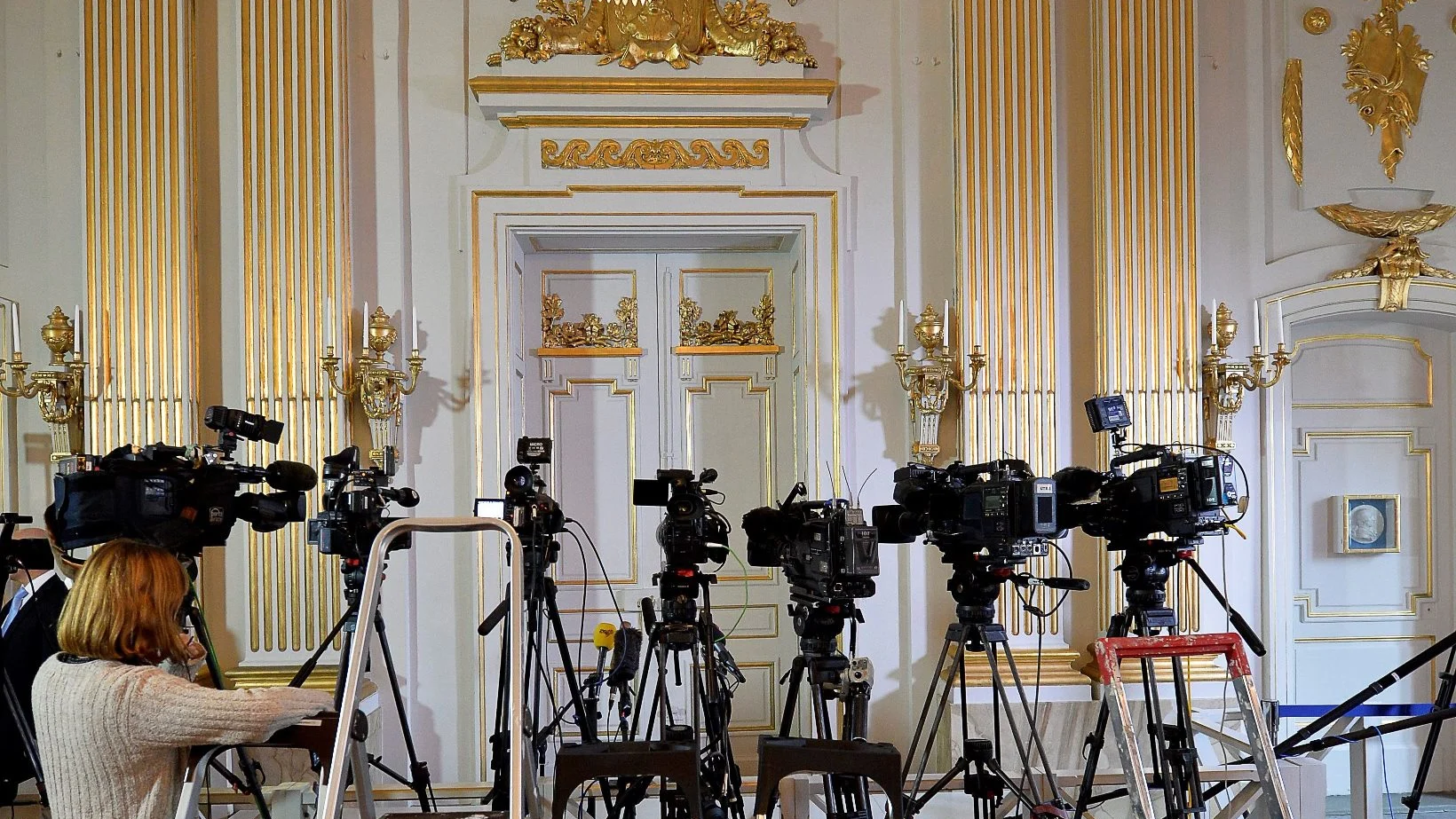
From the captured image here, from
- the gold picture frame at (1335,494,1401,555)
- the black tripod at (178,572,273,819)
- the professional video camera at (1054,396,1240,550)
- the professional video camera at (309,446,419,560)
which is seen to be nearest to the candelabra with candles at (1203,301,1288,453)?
the gold picture frame at (1335,494,1401,555)

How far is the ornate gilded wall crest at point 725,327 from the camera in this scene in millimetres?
5004

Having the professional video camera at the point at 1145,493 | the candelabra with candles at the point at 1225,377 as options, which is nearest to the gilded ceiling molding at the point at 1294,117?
the candelabra with candles at the point at 1225,377

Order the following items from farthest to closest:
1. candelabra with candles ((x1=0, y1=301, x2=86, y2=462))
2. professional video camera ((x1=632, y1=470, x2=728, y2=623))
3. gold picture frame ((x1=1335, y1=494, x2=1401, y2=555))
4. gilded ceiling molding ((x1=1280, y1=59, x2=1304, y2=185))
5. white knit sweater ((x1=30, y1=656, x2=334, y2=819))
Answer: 1. gold picture frame ((x1=1335, y1=494, x2=1401, y2=555))
2. gilded ceiling molding ((x1=1280, y1=59, x2=1304, y2=185))
3. candelabra with candles ((x1=0, y1=301, x2=86, y2=462))
4. professional video camera ((x1=632, y1=470, x2=728, y2=623))
5. white knit sweater ((x1=30, y1=656, x2=334, y2=819))

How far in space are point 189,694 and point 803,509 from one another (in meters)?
1.80

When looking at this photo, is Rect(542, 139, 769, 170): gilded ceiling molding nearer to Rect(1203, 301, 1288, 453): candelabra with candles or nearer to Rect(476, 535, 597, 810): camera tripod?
Rect(476, 535, 597, 810): camera tripod

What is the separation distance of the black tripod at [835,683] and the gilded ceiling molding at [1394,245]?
3.25 metres

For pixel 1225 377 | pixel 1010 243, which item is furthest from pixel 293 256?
pixel 1225 377

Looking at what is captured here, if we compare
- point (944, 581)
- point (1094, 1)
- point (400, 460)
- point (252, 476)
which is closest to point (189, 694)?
point (252, 476)

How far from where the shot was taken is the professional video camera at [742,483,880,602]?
2.90m

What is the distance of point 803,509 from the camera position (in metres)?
3.21

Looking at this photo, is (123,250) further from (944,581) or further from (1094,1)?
(1094,1)

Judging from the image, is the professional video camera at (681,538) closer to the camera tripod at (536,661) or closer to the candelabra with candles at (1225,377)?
the camera tripod at (536,661)

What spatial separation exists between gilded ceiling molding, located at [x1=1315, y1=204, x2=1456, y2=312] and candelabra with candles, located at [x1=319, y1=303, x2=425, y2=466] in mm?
4316

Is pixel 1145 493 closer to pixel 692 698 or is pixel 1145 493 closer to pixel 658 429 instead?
pixel 692 698
